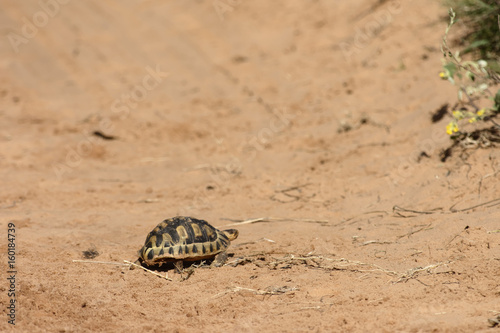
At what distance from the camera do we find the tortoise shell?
14.6 feet

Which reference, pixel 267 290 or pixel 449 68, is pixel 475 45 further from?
pixel 267 290

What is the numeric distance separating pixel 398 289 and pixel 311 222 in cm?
166

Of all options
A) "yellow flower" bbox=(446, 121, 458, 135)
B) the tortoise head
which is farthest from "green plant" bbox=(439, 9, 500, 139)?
the tortoise head

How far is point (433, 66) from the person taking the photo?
7.95m

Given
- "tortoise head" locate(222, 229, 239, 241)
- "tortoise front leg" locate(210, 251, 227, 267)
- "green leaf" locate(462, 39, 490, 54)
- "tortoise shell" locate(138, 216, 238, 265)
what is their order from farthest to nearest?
"green leaf" locate(462, 39, 490, 54), "tortoise head" locate(222, 229, 239, 241), "tortoise front leg" locate(210, 251, 227, 267), "tortoise shell" locate(138, 216, 238, 265)

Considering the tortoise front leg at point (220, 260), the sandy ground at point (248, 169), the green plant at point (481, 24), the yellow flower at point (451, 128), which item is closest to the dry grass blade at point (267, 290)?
the sandy ground at point (248, 169)

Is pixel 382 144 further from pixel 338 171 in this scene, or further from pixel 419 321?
pixel 419 321

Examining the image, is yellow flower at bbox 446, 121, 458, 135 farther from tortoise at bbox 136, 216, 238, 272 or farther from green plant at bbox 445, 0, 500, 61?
tortoise at bbox 136, 216, 238, 272

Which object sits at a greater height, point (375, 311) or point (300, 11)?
point (300, 11)

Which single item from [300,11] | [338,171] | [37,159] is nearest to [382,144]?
[338,171]

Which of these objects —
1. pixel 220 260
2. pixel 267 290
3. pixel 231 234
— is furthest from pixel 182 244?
pixel 267 290

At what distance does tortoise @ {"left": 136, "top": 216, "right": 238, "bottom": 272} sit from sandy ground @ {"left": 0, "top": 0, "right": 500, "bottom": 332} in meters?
0.15

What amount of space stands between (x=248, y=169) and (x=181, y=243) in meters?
2.64

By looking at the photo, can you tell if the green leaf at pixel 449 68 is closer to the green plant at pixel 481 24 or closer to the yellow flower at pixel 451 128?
the yellow flower at pixel 451 128
